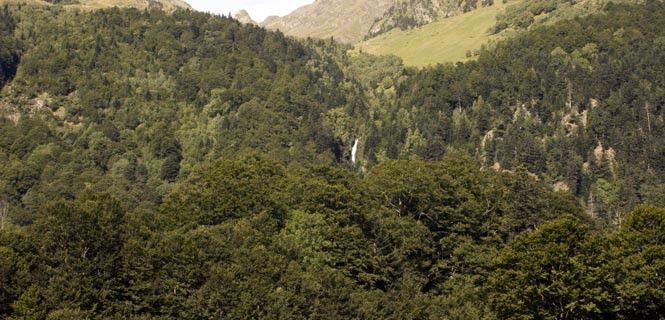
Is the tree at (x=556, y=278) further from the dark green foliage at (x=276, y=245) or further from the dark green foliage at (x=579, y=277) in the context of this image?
the dark green foliage at (x=276, y=245)

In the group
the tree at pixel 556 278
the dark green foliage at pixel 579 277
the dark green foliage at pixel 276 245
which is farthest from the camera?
the dark green foliage at pixel 276 245

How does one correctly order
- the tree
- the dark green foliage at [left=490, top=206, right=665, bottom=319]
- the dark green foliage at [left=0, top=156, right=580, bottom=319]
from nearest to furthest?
the dark green foliage at [left=490, top=206, right=665, bottom=319] → the tree → the dark green foliage at [left=0, top=156, right=580, bottom=319]

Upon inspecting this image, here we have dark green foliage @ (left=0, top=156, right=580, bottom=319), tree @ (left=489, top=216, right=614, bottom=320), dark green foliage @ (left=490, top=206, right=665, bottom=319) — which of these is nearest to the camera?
dark green foliage @ (left=490, top=206, right=665, bottom=319)

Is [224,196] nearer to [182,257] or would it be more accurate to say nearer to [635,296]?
[182,257]

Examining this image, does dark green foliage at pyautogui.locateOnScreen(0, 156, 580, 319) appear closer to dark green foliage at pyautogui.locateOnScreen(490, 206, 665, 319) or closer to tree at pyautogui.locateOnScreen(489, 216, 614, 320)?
tree at pyautogui.locateOnScreen(489, 216, 614, 320)

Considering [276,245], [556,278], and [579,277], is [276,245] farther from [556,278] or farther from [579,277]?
[579,277]

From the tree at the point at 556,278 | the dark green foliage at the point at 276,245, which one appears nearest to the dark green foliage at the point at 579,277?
the tree at the point at 556,278

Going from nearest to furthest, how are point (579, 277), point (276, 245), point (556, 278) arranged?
point (579, 277)
point (556, 278)
point (276, 245)

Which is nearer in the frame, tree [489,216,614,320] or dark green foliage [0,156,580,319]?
tree [489,216,614,320]

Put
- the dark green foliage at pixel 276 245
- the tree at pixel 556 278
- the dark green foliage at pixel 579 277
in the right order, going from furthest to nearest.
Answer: the dark green foliage at pixel 276 245 → the tree at pixel 556 278 → the dark green foliage at pixel 579 277

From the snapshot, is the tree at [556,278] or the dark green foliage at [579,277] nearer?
the dark green foliage at [579,277]

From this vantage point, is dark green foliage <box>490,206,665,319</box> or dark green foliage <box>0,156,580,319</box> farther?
dark green foliage <box>0,156,580,319</box>

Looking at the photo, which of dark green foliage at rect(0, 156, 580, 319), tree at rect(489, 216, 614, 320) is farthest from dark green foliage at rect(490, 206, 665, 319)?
dark green foliage at rect(0, 156, 580, 319)

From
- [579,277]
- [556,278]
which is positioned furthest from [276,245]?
[579,277]
